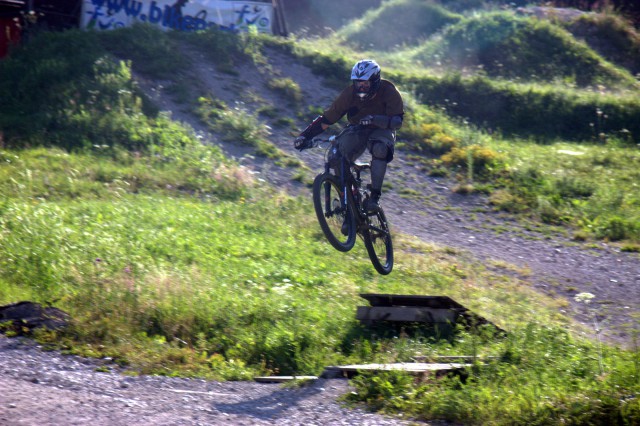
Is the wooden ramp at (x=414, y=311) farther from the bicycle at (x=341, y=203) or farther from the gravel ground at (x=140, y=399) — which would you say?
the bicycle at (x=341, y=203)

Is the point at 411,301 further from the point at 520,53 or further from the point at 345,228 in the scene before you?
the point at 520,53

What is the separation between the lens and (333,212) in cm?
970

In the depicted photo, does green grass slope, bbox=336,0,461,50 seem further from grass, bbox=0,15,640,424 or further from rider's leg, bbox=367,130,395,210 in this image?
rider's leg, bbox=367,130,395,210

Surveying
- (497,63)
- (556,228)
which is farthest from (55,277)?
(497,63)

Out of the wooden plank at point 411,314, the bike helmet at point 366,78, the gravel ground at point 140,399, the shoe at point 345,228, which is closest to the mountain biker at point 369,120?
the bike helmet at point 366,78

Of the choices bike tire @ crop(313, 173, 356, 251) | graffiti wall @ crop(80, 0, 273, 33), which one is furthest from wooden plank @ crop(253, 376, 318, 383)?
graffiti wall @ crop(80, 0, 273, 33)

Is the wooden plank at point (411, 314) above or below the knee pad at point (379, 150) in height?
below

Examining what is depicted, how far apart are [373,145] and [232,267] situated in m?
2.26

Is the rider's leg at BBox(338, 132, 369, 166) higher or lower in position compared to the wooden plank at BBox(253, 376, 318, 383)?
higher

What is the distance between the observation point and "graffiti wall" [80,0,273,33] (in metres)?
22.9

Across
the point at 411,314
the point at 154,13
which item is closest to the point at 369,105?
the point at 411,314

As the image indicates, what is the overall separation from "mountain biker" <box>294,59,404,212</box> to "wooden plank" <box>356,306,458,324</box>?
2133 millimetres

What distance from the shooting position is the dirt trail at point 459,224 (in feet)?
38.1

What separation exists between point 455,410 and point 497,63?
73.5 feet
